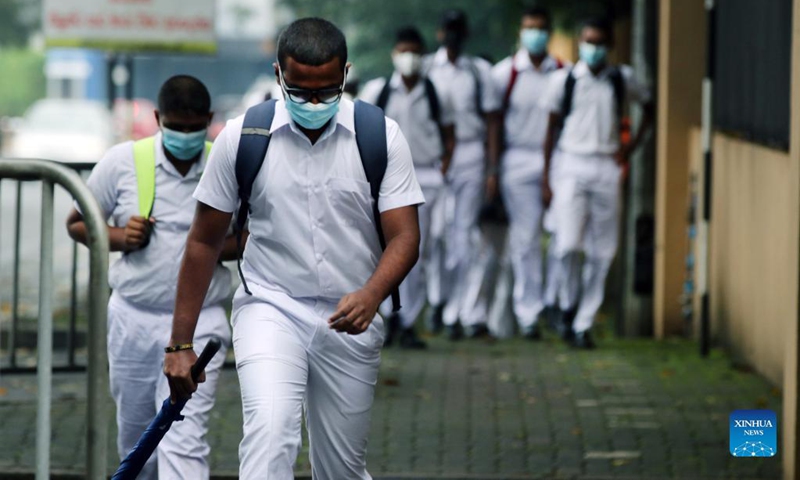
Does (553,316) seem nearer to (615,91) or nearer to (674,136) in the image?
(674,136)

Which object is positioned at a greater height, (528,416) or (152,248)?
(152,248)

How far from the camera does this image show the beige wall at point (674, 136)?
42.6ft

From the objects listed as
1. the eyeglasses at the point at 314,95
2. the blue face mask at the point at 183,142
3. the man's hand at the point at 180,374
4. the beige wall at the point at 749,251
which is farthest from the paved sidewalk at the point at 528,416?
the eyeglasses at the point at 314,95

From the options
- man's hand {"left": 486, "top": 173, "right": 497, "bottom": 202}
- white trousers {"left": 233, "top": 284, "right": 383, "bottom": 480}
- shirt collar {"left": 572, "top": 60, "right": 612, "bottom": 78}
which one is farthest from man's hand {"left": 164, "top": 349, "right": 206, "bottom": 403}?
man's hand {"left": 486, "top": 173, "right": 497, "bottom": 202}

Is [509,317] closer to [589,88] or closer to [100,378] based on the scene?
[589,88]

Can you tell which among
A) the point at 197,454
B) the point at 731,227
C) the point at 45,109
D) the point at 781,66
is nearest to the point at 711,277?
the point at 731,227

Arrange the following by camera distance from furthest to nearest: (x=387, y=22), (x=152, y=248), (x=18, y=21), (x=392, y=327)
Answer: (x=18, y=21) → (x=387, y=22) → (x=392, y=327) → (x=152, y=248)

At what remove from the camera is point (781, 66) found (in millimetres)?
10008

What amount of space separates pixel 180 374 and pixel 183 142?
1.29 meters

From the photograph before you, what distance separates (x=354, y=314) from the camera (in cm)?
523

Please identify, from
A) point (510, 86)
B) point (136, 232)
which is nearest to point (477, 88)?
point (510, 86)

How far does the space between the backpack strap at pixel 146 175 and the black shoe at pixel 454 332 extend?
650cm

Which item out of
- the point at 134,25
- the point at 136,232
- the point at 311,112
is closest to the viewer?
the point at 311,112

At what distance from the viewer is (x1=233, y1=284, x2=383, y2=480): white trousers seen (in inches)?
208
